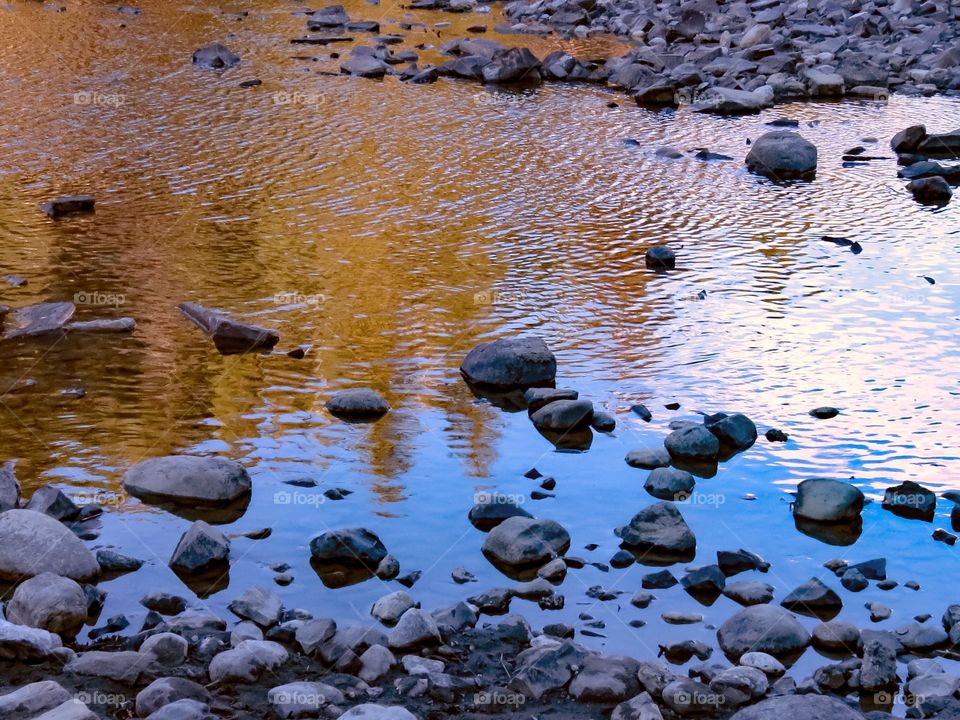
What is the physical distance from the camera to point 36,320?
8.42 m

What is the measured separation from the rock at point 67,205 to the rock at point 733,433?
273 inches

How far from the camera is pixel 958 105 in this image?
17469 mm

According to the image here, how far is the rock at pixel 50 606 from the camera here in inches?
195

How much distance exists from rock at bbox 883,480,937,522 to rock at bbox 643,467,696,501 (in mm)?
1043

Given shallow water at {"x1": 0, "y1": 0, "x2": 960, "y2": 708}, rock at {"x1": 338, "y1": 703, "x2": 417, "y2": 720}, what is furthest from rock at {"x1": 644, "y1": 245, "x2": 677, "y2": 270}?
rock at {"x1": 338, "y1": 703, "x2": 417, "y2": 720}

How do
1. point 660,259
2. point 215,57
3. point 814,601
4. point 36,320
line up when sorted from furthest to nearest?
point 215,57
point 660,259
point 36,320
point 814,601

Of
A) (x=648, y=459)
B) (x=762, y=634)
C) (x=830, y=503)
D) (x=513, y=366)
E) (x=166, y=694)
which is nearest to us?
(x=166, y=694)

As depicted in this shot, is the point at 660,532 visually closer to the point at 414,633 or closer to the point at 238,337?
the point at 414,633

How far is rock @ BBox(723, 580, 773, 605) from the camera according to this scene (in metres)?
5.35

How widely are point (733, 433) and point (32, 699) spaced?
13.6ft

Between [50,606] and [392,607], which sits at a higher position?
[50,606]

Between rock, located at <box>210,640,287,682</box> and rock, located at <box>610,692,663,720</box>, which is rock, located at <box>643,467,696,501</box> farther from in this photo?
rock, located at <box>210,640,287,682</box>

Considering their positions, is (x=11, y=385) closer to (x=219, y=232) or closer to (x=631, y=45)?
(x=219, y=232)

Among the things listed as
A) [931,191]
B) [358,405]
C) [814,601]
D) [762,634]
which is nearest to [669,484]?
[814,601]
